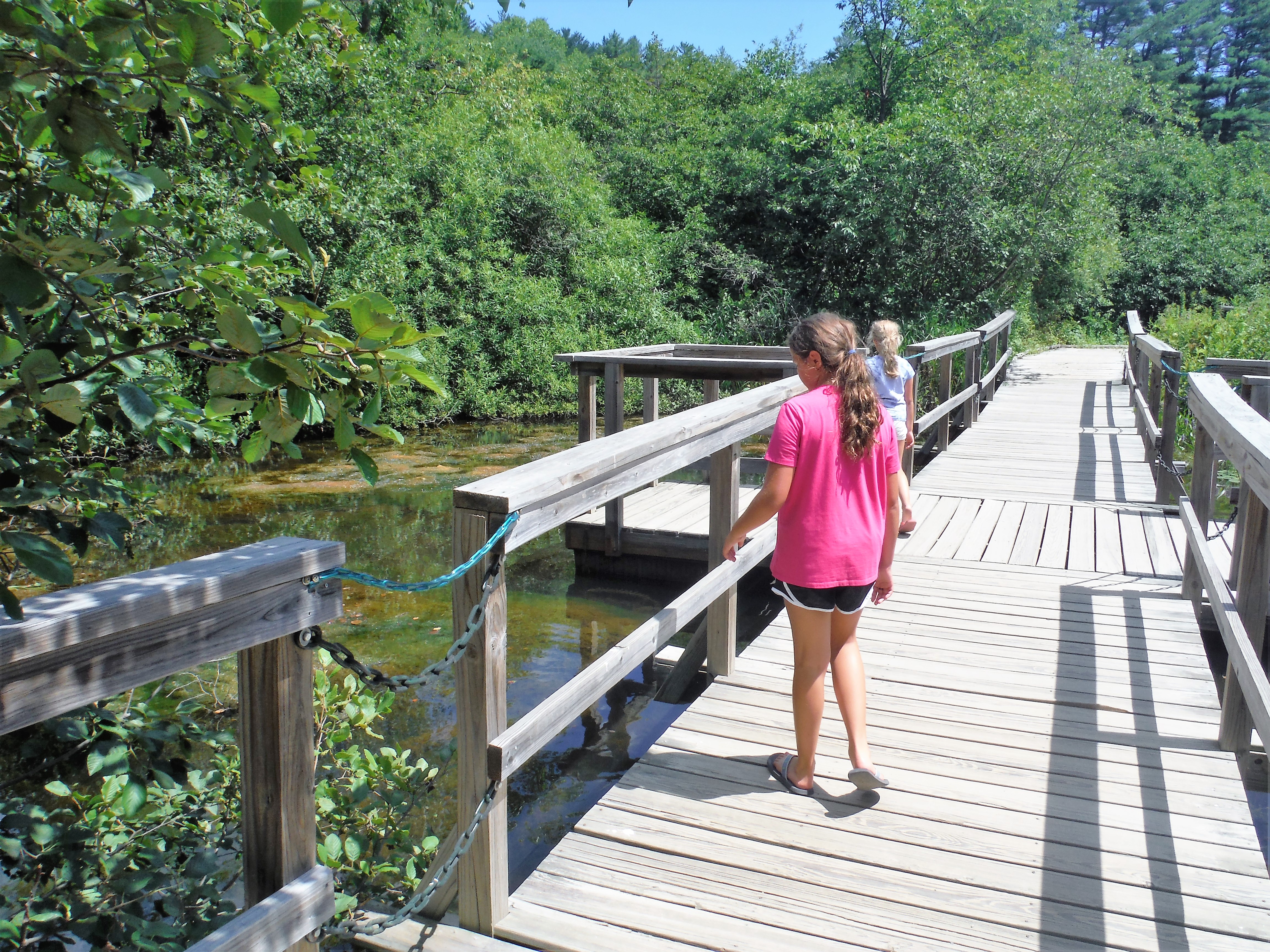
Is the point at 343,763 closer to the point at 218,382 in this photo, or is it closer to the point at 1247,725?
the point at 218,382

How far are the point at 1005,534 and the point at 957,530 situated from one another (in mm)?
308

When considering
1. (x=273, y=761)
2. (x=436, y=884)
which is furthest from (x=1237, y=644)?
(x=273, y=761)

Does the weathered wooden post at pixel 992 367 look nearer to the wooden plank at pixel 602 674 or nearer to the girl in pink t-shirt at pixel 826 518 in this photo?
the wooden plank at pixel 602 674

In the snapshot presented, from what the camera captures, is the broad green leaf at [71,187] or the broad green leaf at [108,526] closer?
the broad green leaf at [71,187]

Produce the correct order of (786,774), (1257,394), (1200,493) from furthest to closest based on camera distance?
(1257,394) → (1200,493) → (786,774)

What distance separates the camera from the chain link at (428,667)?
1834 millimetres

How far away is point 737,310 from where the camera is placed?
24.2 metres

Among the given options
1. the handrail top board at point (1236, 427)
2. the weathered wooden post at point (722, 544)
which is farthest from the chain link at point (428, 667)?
the handrail top board at point (1236, 427)

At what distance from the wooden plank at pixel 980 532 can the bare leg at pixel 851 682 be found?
3.16 meters

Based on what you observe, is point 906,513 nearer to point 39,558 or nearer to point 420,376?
point 420,376

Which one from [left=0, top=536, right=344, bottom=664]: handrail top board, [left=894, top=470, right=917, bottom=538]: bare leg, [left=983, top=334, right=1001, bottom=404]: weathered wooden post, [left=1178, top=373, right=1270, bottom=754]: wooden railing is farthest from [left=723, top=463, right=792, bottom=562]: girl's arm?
[left=983, top=334, right=1001, bottom=404]: weathered wooden post

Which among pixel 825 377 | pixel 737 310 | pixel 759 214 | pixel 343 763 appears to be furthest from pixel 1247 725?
pixel 759 214

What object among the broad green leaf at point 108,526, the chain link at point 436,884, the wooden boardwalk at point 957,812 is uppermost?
the broad green leaf at point 108,526

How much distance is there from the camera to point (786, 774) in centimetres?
331
